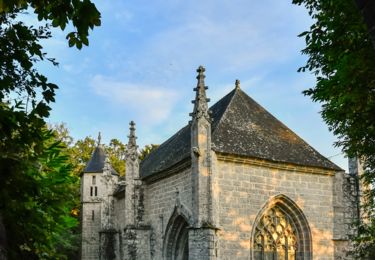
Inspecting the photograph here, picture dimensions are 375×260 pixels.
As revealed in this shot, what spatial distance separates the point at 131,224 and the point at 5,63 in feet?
55.1

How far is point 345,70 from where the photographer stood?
9516mm

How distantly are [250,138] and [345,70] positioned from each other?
28.7 feet

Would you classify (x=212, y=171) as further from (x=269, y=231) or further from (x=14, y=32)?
(x=14, y=32)

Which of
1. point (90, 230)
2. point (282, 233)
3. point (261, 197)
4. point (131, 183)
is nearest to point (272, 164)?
point (261, 197)

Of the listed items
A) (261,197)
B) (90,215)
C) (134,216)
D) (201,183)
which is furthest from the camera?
(90,215)

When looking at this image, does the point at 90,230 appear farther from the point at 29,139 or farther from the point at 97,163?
the point at 29,139

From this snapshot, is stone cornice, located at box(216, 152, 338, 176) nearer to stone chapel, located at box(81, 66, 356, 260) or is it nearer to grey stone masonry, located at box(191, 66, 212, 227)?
stone chapel, located at box(81, 66, 356, 260)

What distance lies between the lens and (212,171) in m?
15.9

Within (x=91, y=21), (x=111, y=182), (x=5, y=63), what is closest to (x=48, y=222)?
(x=5, y=63)

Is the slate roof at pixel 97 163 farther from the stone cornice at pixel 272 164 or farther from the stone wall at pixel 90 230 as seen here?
the stone cornice at pixel 272 164

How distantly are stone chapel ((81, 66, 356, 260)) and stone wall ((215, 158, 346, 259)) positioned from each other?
0.04 metres

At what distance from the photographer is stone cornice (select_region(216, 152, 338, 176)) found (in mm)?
16625

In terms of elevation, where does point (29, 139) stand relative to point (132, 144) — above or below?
below

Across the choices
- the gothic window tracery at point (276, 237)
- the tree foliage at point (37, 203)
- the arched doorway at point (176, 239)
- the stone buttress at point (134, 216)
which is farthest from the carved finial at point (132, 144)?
the tree foliage at point (37, 203)
